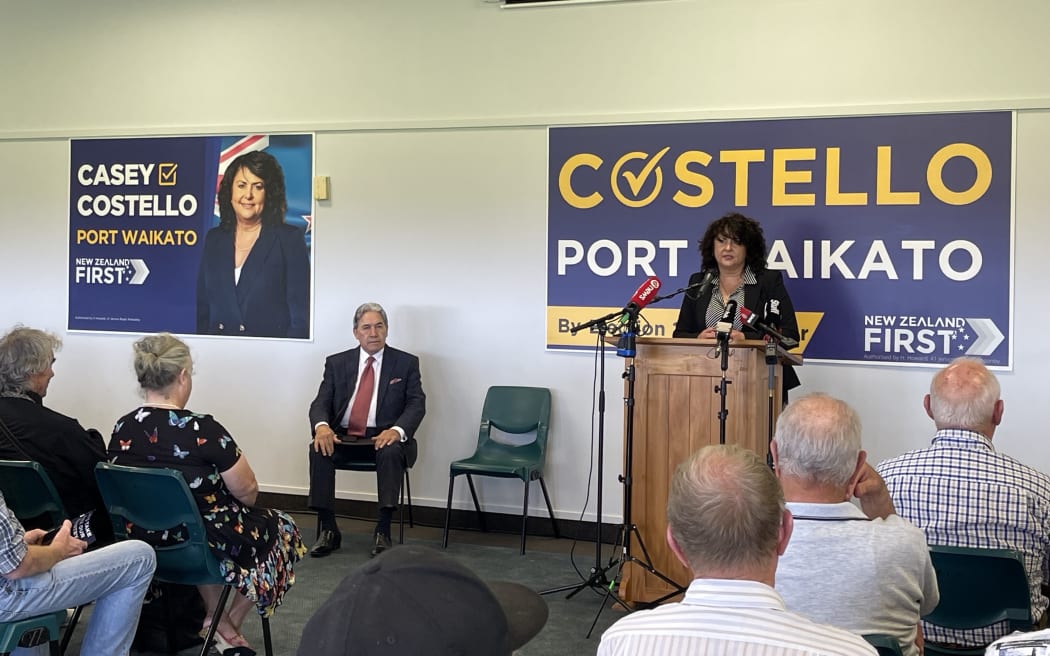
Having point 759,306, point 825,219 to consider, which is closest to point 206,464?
point 759,306

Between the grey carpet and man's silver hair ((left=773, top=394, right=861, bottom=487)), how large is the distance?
5.61ft

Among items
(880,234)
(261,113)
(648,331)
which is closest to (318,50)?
(261,113)

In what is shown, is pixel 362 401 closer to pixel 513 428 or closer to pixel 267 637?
pixel 513 428

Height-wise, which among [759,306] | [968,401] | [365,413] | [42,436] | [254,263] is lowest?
[365,413]

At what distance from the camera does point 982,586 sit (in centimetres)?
255

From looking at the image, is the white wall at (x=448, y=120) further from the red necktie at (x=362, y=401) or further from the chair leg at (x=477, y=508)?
the red necktie at (x=362, y=401)

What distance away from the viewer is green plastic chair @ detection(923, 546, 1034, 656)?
250 cm

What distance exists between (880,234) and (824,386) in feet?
2.89

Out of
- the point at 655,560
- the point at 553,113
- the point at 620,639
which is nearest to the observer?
the point at 620,639

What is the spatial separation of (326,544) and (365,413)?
31.9 inches

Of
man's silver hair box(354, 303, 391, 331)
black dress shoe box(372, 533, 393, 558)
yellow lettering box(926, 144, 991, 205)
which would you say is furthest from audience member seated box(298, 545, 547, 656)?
yellow lettering box(926, 144, 991, 205)

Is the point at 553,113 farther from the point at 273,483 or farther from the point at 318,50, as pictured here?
the point at 273,483

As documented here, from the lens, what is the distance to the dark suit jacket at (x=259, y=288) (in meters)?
6.24

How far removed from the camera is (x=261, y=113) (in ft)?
20.7
